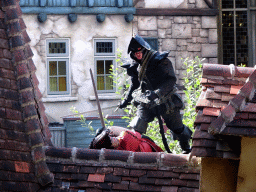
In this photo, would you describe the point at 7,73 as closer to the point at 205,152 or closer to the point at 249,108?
the point at 205,152

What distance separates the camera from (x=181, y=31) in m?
13.6

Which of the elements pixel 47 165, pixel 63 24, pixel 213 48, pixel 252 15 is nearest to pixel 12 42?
pixel 47 165

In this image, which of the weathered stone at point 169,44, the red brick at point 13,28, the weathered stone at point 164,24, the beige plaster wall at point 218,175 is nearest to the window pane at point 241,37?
the weathered stone at point 169,44

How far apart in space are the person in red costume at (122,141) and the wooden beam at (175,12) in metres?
7.02

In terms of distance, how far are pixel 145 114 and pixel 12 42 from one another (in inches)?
82.9

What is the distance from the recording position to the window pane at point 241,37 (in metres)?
14.8

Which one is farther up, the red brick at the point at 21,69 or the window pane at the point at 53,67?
the window pane at the point at 53,67

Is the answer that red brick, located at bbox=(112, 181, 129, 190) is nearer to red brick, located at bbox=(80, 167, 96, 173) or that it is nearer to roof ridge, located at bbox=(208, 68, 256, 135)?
red brick, located at bbox=(80, 167, 96, 173)

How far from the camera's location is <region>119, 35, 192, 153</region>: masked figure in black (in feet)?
22.6

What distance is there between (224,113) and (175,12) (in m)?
9.27

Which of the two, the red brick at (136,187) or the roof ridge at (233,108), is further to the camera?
the red brick at (136,187)

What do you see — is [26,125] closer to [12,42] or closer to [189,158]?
[12,42]

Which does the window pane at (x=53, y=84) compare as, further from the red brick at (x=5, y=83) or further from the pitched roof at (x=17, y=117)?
the red brick at (x=5, y=83)

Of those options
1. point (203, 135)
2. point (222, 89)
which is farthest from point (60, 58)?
point (203, 135)
